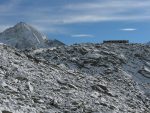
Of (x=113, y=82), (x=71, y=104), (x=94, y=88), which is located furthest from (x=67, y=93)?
(x=113, y=82)

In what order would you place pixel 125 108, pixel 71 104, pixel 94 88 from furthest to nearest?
pixel 94 88 → pixel 125 108 → pixel 71 104

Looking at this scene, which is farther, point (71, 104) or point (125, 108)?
point (125, 108)

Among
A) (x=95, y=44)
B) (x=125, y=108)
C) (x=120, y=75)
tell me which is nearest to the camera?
(x=125, y=108)

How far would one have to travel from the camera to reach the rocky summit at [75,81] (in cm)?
2395

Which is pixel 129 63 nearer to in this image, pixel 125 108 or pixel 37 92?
pixel 125 108

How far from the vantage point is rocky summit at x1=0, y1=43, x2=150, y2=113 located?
23953 millimetres

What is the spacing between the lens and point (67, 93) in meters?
26.1

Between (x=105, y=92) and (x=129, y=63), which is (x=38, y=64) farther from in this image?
A: (x=129, y=63)

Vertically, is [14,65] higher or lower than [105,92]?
higher

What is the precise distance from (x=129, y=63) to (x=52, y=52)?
7.49 meters

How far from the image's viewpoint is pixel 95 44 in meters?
46.2

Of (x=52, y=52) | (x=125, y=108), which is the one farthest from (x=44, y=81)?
(x=52, y=52)

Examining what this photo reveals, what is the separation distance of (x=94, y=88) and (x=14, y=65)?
18.8ft

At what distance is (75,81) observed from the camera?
96.7ft
